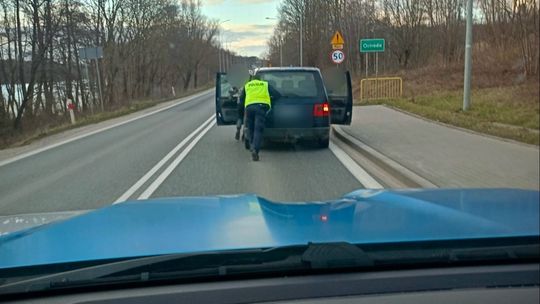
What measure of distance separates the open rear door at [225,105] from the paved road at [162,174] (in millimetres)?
627

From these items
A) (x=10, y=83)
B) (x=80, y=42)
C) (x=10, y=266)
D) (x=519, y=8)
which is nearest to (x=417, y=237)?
(x=10, y=266)

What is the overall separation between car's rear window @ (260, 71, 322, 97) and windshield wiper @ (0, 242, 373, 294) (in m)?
8.62

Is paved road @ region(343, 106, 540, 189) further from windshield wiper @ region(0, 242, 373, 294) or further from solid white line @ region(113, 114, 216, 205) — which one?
windshield wiper @ region(0, 242, 373, 294)

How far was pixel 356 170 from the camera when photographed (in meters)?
8.75

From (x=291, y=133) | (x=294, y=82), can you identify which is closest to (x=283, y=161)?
(x=291, y=133)

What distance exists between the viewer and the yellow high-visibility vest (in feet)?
33.0

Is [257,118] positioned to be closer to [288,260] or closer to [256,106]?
[256,106]

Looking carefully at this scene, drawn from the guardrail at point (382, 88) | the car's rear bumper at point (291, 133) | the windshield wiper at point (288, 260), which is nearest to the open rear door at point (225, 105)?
the car's rear bumper at point (291, 133)

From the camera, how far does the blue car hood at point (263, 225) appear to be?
2.48 metres

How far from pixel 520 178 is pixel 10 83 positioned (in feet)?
104

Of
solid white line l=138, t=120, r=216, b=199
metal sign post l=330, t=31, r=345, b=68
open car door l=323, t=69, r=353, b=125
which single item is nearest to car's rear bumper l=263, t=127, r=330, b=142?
open car door l=323, t=69, r=353, b=125

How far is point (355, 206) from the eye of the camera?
3.38 meters

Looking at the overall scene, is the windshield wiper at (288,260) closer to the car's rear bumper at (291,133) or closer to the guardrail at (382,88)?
the car's rear bumper at (291,133)

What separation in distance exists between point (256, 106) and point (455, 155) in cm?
376
